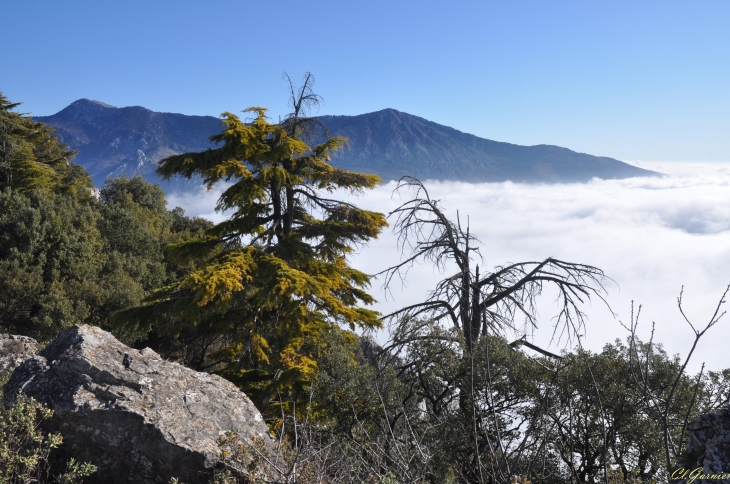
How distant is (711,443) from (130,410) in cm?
486

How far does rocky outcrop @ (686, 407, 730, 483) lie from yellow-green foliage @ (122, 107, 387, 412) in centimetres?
657

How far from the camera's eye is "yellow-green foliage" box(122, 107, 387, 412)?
986cm

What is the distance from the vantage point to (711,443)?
3006mm

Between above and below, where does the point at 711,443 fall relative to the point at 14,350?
above

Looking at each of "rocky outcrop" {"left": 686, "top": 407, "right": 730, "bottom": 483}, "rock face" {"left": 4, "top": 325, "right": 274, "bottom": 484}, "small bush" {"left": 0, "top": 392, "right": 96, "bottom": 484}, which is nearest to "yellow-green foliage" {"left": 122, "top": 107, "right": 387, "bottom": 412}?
"rock face" {"left": 4, "top": 325, "right": 274, "bottom": 484}

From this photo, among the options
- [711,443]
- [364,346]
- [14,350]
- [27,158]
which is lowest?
[364,346]

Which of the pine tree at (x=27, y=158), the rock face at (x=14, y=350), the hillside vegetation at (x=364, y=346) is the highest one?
the pine tree at (x=27, y=158)

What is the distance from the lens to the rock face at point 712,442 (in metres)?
2.89

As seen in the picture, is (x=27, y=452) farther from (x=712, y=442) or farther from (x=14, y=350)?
(x=14, y=350)

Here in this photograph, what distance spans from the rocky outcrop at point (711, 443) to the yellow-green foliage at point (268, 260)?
21.6 ft

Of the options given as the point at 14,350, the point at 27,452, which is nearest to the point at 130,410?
the point at 27,452

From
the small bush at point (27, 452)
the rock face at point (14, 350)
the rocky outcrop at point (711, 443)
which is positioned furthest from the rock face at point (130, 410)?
the rock face at point (14, 350)

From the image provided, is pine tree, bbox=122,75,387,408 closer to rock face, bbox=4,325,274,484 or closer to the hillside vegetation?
the hillside vegetation

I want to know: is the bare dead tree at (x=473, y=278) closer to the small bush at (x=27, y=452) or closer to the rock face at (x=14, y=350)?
the small bush at (x=27, y=452)
